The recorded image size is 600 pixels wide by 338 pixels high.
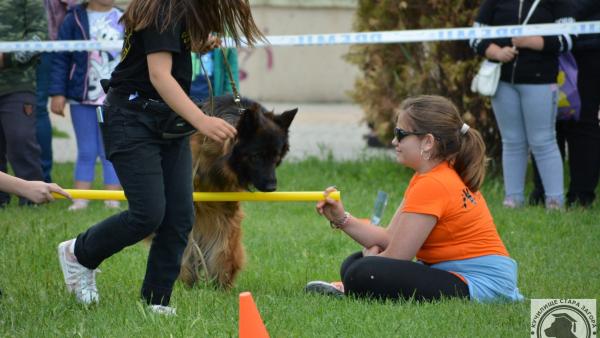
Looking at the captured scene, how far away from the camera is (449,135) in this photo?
4.89 m

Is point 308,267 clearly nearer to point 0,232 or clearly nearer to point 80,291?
point 80,291

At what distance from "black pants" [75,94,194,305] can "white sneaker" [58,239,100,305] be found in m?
0.07

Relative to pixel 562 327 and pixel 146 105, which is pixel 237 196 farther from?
pixel 562 327

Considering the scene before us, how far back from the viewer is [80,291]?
4.83 metres

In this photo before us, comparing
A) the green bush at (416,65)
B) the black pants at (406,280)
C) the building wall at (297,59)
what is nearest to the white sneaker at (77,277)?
the black pants at (406,280)

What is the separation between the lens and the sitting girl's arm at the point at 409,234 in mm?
4805

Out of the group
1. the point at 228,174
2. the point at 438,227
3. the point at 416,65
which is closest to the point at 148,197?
the point at 228,174

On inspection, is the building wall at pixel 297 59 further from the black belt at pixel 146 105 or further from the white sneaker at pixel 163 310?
the black belt at pixel 146 105

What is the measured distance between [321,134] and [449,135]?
349 inches

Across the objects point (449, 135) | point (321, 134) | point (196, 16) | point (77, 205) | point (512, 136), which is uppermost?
point (196, 16)

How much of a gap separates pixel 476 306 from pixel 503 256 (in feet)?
1.41

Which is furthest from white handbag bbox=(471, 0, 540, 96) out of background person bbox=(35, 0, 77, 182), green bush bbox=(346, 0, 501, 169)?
background person bbox=(35, 0, 77, 182)

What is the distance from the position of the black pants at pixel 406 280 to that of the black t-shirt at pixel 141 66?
1352 mm

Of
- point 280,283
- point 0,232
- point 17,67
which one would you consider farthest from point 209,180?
point 17,67
